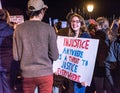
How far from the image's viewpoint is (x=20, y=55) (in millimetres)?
3861

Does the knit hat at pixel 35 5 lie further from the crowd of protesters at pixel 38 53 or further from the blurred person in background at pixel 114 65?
the blurred person in background at pixel 114 65

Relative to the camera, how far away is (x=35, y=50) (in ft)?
12.4

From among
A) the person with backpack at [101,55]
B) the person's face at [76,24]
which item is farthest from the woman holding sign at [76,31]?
the person with backpack at [101,55]

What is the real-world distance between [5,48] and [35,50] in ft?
3.03

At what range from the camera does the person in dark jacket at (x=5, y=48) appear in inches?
179

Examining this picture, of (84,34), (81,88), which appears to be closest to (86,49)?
(84,34)

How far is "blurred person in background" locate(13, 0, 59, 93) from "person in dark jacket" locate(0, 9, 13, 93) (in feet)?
2.33

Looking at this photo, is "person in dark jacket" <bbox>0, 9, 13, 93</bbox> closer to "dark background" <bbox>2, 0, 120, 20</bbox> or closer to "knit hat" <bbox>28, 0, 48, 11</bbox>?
"knit hat" <bbox>28, 0, 48, 11</bbox>

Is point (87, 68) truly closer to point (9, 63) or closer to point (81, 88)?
point (81, 88)

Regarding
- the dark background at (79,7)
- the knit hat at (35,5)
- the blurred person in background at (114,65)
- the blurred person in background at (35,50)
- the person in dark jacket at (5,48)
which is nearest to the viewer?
the blurred person in background at (35,50)

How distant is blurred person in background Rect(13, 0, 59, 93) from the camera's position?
379 centimetres

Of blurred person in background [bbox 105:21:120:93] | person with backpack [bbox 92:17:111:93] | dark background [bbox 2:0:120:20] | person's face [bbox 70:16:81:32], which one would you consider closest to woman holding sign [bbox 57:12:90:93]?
person's face [bbox 70:16:81:32]

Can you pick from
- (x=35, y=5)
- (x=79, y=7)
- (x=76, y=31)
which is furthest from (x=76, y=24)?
(x=79, y=7)

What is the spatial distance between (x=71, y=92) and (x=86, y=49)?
0.70 m
